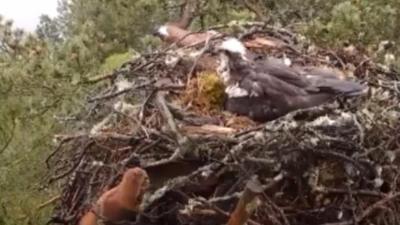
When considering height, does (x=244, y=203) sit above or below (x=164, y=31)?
below

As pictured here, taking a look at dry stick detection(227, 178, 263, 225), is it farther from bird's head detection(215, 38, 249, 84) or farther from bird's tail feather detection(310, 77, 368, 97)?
bird's head detection(215, 38, 249, 84)

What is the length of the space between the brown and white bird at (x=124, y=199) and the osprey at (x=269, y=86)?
49cm

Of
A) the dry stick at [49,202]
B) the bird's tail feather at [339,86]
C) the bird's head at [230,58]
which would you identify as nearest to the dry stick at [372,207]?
the bird's tail feather at [339,86]

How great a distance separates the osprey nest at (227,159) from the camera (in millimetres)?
3461

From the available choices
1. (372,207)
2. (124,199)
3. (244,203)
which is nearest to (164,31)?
(124,199)

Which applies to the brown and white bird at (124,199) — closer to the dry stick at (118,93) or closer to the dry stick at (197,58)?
the dry stick at (118,93)

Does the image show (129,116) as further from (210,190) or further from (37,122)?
(37,122)

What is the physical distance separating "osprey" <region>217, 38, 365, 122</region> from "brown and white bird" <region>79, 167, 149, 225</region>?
49 cm

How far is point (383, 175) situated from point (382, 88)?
16.2 inches

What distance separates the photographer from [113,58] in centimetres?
568

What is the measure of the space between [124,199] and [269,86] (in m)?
0.66

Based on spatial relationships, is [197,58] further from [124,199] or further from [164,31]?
[124,199]

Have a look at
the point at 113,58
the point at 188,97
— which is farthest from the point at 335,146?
the point at 113,58

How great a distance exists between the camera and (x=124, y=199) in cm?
354
